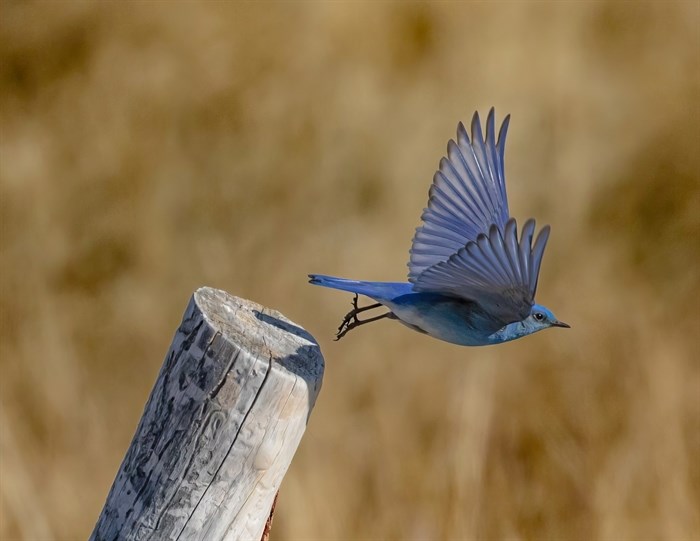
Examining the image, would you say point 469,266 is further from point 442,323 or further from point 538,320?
point 538,320

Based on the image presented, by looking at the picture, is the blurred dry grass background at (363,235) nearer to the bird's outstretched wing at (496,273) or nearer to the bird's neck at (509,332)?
the bird's neck at (509,332)

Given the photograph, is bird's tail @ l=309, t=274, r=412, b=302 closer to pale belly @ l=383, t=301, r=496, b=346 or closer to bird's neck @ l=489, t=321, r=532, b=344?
pale belly @ l=383, t=301, r=496, b=346

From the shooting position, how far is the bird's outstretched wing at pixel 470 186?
3549mm

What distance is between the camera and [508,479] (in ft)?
18.7

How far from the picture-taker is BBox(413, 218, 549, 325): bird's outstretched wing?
2.82m

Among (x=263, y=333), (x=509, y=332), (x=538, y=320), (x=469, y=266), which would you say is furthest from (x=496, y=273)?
(x=263, y=333)

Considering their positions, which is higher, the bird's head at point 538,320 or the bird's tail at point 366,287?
the bird's head at point 538,320

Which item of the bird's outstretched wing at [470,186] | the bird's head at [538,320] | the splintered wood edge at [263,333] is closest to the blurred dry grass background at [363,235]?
the bird's head at [538,320]

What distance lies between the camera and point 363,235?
22.1ft

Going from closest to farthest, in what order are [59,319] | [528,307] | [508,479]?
[528,307] < [508,479] < [59,319]

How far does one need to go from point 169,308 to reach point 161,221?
648 millimetres

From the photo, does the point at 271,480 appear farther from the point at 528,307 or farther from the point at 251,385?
the point at 528,307

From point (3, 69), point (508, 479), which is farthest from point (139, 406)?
point (3, 69)

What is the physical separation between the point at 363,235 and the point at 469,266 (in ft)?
12.4
